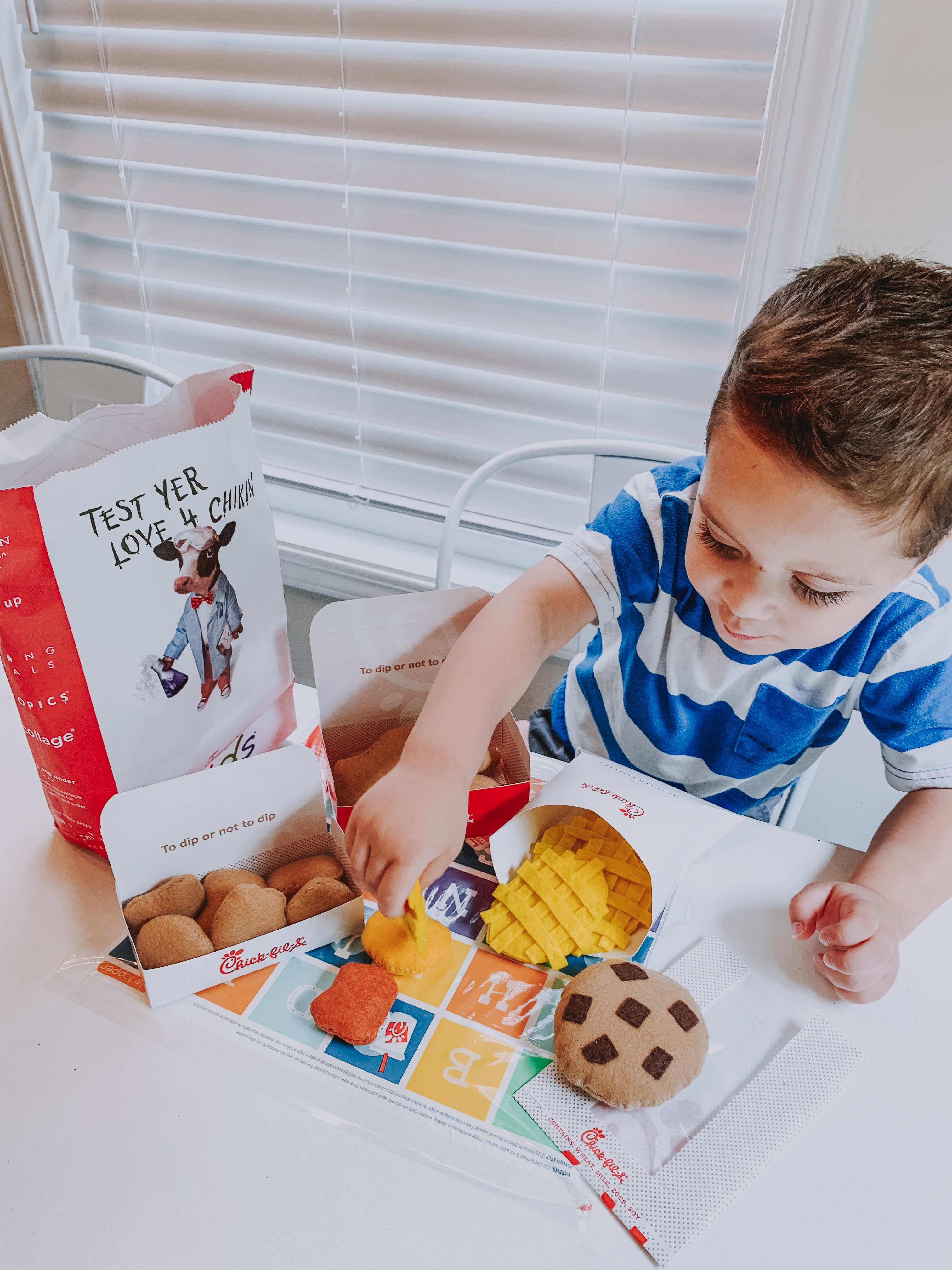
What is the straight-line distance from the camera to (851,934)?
0.54 m

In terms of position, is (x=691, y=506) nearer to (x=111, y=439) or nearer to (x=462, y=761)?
(x=462, y=761)

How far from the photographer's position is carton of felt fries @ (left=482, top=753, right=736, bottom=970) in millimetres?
565

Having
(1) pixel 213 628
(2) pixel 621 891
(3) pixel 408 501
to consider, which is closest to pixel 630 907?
(2) pixel 621 891

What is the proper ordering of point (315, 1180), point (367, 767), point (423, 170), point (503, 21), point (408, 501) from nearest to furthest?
point (315, 1180)
point (367, 767)
point (503, 21)
point (423, 170)
point (408, 501)

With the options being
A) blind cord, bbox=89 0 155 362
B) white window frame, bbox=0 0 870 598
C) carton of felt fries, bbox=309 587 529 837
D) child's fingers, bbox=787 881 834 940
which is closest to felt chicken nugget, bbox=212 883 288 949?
carton of felt fries, bbox=309 587 529 837

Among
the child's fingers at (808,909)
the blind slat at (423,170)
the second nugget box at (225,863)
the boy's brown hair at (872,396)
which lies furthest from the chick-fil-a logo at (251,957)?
the blind slat at (423,170)

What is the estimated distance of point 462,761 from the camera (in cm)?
63

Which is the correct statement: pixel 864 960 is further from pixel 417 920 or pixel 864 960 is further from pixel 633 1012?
pixel 417 920

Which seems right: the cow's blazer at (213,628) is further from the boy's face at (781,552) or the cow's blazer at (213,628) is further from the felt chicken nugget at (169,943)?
the boy's face at (781,552)

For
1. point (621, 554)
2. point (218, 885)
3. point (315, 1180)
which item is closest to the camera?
point (315, 1180)

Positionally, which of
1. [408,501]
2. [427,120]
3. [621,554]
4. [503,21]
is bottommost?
[408,501]

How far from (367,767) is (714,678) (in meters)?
0.34

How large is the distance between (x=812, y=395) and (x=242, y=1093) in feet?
1.73

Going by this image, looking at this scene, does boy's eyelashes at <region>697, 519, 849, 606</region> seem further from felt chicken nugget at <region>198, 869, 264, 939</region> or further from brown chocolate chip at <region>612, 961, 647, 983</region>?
felt chicken nugget at <region>198, 869, 264, 939</region>
